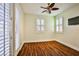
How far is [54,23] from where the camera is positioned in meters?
8.16

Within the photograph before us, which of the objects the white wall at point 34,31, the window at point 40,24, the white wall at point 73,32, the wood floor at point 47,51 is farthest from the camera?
the window at point 40,24

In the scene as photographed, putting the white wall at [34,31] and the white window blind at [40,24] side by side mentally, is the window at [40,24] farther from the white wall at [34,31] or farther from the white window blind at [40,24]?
the white wall at [34,31]

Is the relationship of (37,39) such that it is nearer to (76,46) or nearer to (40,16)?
(40,16)

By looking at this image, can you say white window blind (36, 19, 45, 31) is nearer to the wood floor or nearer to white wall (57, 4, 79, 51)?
white wall (57, 4, 79, 51)

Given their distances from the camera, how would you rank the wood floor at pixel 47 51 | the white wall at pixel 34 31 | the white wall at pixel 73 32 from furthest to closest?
the white wall at pixel 34 31 → the white wall at pixel 73 32 → the wood floor at pixel 47 51

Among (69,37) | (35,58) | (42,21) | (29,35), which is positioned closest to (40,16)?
(42,21)

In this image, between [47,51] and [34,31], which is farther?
[34,31]

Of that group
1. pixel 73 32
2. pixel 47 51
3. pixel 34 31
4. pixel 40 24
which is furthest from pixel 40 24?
pixel 47 51

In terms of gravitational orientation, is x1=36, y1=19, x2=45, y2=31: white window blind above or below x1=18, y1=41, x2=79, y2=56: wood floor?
above

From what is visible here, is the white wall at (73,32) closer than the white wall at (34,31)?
Yes

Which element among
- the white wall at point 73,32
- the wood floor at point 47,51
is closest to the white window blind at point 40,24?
the white wall at point 73,32

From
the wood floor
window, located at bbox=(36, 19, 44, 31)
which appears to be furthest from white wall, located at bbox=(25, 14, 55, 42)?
the wood floor

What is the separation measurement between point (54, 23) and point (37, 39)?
193cm

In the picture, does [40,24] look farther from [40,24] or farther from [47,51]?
[47,51]
